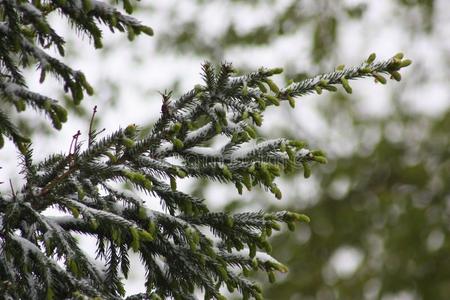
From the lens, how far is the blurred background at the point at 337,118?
29.0ft

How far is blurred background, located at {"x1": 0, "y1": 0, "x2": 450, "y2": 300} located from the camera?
8.85m

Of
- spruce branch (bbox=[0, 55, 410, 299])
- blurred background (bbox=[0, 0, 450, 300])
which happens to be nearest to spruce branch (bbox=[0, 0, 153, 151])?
spruce branch (bbox=[0, 55, 410, 299])

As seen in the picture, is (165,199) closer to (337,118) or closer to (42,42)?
(42,42)

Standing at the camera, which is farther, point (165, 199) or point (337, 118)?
point (337, 118)

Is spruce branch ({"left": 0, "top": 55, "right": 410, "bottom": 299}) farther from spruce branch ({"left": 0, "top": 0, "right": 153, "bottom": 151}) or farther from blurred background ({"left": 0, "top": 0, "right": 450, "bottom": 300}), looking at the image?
blurred background ({"left": 0, "top": 0, "right": 450, "bottom": 300})

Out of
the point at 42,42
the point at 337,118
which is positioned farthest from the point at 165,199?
the point at 337,118

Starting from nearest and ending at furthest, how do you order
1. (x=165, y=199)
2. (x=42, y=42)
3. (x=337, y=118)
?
(x=42, y=42)
(x=165, y=199)
(x=337, y=118)

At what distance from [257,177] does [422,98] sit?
8782mm

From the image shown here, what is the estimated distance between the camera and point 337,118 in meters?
10.7

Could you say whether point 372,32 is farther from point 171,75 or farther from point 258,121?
point 258,121

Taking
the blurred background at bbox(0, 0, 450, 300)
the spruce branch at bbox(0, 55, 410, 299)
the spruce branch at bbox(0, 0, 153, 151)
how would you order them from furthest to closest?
the blurred background at bbox(0, 0, 450, 300), the spruce branch at bbox(0, 55, 410, 299), the spruce branch at bbox(0, 0, 153, 151)

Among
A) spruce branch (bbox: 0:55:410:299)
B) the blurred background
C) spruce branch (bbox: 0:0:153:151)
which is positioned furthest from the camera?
the blurred background

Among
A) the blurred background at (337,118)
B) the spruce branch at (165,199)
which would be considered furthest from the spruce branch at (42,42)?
the blurred background at (337,118)

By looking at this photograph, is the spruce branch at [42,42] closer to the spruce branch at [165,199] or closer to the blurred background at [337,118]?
the spruce branch at [165,199]
